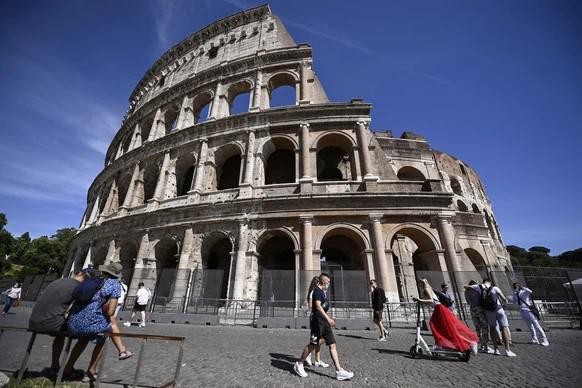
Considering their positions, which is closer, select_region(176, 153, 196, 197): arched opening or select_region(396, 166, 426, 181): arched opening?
select_region(176, 153, 196, 197): arched opening

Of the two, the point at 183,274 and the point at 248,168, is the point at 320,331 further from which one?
the point at 248,168

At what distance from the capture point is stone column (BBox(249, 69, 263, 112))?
47.9 feet

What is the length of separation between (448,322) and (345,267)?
799cm

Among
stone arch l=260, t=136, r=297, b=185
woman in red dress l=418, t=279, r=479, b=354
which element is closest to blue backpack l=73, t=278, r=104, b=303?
woman in red dress l=418, t=279, r=479, b=354

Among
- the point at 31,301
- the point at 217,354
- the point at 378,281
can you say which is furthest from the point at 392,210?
the point at 31,301

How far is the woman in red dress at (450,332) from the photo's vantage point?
430 centimetres

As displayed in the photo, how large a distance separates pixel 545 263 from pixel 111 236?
185ft

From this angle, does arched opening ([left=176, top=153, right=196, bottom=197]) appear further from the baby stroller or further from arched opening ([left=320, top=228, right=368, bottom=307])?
the baby stroller

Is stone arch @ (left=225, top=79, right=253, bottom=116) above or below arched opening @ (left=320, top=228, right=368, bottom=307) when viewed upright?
above

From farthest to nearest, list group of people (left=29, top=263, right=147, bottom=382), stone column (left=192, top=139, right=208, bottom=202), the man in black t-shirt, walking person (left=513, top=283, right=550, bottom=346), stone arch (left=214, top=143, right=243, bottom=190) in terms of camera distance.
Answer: stone arch (left=214, top=143, right=243, bottom=190), stone column (left=192, top=139, right=208, bottom=202), walking person (left=513, top=283, right=550, bottom=346), the man in black t-shirt, group of people (left=29, top=263, right=147, bottom=382)

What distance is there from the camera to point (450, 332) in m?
4.39

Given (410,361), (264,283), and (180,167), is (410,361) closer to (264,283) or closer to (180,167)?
(264,283)

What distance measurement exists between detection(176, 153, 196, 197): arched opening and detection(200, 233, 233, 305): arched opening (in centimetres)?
430

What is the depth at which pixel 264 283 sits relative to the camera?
31.6 feet
